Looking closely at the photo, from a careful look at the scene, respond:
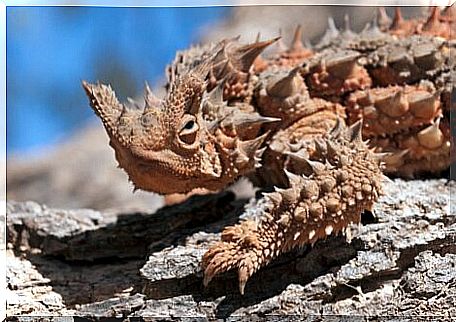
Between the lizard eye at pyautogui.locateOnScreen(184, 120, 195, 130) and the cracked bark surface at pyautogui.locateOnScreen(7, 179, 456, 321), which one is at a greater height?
the lizard eye at pyautogui.locateOnScreen(184, 120, 195, 130)

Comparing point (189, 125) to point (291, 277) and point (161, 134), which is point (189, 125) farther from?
point (291, 277)

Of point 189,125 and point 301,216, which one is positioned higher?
point 189,125

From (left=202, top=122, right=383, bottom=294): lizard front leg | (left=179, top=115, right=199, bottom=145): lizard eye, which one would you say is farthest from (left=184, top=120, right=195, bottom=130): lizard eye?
(left=202, top=122, right=383, bottom=294): lizard front leg

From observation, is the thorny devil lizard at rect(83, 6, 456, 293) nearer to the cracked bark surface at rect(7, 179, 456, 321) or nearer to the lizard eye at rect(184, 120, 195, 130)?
the lizard eye at rect(184, 120, 195, 130)

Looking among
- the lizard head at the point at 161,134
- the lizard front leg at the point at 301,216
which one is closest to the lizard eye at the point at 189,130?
the lizard head at the point at 161,134

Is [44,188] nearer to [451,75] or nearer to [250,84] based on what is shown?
[250,84]

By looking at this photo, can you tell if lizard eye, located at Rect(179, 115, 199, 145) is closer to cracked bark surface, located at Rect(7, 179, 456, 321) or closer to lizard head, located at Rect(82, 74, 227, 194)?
lizard head, located at Rect(82, 74, 227, 194)

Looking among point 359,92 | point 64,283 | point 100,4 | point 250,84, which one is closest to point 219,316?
point 64,283

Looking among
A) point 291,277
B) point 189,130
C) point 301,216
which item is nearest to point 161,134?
point 189,130
